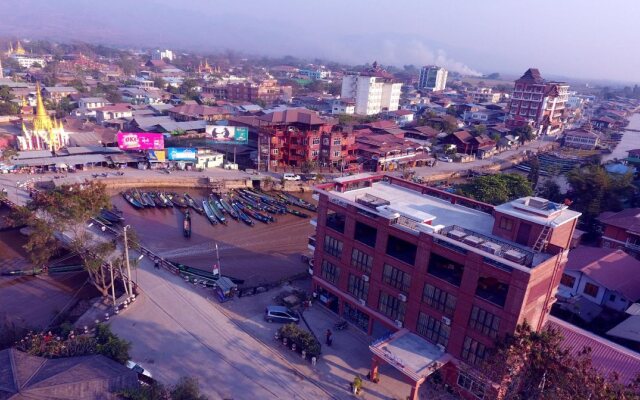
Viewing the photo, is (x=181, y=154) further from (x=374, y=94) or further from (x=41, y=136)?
(x=374, y=94)

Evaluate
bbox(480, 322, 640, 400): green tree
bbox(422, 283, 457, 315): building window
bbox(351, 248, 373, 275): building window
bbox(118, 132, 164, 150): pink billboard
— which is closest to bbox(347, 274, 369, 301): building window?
bbox(351, 248, 373, 275): building window

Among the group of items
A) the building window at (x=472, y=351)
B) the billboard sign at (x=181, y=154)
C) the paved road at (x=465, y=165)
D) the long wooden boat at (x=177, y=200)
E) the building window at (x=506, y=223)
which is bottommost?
the long wooden boat at (x=177, y=200)

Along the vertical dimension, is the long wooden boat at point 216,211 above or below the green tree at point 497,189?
below

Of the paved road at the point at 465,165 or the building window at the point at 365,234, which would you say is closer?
the building window at the point at 365,234

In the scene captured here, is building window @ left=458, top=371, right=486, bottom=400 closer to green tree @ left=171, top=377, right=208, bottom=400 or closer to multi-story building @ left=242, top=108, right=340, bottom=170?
green tree @ left=171, top=377, right=208, bottom=400

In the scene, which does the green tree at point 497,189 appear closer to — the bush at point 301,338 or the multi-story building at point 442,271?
the multi-story building at point 442,271

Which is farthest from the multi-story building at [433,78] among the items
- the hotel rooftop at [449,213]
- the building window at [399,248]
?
the building window at [399,248]

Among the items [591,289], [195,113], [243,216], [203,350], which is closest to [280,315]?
[203,350]
